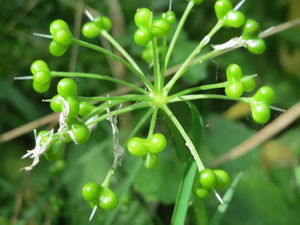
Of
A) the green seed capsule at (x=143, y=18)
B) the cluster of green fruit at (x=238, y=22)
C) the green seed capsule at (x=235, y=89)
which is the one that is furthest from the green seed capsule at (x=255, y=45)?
the green seed capsule at (x=143, y=18)

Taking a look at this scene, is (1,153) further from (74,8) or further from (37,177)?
(74,8)

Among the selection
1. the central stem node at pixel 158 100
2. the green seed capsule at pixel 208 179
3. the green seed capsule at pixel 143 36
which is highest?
the green seed capsule at pixel 143 36

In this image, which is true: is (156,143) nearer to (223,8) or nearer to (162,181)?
(223,8)

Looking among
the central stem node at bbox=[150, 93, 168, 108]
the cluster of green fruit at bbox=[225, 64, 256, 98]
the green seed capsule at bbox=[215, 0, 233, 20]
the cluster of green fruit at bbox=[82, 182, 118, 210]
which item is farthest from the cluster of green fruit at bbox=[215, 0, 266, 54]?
the cluster of green fruit at bbox=[82, 182, 118, 210]

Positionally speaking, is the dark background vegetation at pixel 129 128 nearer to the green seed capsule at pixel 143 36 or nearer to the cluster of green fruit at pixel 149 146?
the cluster of green fruit at pixel 149 146

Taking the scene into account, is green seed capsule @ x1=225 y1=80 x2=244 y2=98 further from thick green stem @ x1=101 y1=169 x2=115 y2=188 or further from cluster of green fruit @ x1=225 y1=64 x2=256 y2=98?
thick green stem @ x1=101 y1=169 x2=115 y2=188

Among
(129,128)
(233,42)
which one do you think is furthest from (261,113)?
(129,128)
